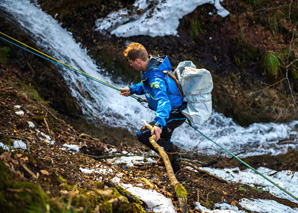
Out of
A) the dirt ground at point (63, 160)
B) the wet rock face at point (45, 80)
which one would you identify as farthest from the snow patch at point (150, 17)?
the dirt ground at point (63, 160)

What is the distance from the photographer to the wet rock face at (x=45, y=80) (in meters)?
5.87

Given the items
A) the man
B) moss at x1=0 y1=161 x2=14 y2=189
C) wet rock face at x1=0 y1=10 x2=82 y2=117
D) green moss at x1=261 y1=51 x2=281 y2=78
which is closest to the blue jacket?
the man

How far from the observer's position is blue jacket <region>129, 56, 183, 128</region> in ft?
10.5

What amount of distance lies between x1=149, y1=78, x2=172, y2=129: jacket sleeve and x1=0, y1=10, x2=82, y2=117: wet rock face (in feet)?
10.9

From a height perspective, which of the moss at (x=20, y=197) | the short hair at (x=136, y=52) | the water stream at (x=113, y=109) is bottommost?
the water stream at (x=113, y=109)

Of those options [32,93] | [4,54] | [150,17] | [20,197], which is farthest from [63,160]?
[150,17]

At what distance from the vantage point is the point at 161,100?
327cm

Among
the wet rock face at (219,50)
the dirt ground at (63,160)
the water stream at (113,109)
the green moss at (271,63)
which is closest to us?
the dirt ground at (63,160)

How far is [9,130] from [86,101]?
3.68 m

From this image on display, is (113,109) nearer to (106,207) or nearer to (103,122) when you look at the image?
(103,122)

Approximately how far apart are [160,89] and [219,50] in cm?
653

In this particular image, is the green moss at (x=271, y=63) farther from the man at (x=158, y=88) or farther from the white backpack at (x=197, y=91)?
the man at (x=158, y=88)

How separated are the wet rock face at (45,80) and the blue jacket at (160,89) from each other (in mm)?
3032

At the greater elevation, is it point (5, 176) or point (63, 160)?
point (5, 176)
